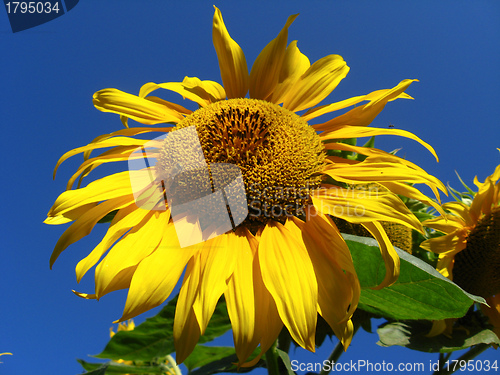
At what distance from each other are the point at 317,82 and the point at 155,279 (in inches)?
41.9

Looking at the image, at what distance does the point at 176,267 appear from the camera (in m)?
1.22

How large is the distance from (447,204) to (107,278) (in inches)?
75.2

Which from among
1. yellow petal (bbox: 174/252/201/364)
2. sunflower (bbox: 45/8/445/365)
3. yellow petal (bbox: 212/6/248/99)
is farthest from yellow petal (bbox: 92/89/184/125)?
yellow petal (bbox: 174/252/201/364)

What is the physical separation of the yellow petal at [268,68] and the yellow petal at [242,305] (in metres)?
0.81

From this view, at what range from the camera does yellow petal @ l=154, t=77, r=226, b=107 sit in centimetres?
176

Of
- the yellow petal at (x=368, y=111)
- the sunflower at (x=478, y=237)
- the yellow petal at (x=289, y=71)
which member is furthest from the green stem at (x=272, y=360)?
the sunflower at (x=478, y=237)

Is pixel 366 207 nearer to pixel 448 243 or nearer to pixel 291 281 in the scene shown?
pixel 291 281

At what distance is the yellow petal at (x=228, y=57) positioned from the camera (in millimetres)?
1746

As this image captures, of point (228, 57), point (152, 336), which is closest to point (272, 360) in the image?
point (152, 336)

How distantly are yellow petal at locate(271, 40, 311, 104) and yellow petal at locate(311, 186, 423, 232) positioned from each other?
0.61 meters

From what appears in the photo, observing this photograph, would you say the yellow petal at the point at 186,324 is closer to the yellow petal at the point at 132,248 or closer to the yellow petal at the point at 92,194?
the yellow petal at the point at 132,248

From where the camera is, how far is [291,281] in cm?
118

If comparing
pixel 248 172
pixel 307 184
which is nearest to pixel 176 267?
pixel 248 172

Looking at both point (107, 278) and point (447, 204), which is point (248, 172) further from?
point (447, 204)
